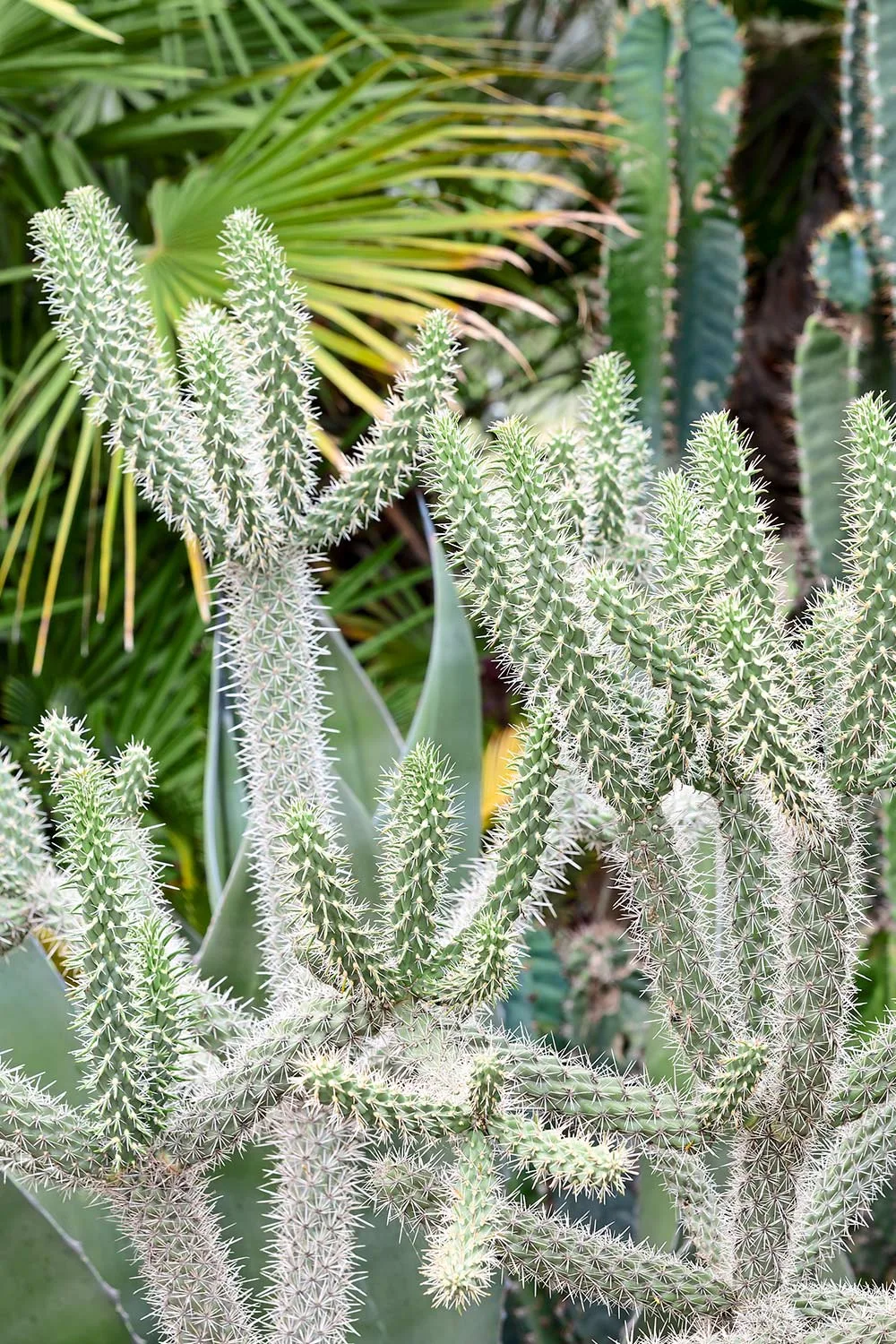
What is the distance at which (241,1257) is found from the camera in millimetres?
1069

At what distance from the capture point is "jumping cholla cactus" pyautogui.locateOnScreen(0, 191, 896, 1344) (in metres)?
0.77

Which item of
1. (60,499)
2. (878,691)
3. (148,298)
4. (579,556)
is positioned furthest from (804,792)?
(60,499)

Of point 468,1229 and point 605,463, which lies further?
point 605,463

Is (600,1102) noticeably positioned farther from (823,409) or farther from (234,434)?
(823,409)

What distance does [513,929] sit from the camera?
82cm

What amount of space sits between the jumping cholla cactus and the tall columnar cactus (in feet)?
4.40

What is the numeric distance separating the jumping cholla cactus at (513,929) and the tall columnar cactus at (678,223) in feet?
4.40

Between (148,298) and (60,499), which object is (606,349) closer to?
(148,298)

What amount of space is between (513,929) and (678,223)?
1.71m

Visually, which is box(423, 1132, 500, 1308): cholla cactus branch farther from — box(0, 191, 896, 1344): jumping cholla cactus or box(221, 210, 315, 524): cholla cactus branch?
box(221, 210, 315, 524): cholla cactus branch

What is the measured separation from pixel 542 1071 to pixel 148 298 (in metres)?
1.34

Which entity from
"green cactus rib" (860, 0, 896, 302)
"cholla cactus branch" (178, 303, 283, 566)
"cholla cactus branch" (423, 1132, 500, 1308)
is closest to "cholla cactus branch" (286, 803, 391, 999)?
"cholla cactus branch" (423, 1132, 500, 1308)

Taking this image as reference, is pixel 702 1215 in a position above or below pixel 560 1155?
below

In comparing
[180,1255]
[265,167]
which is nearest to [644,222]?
[265,167]
